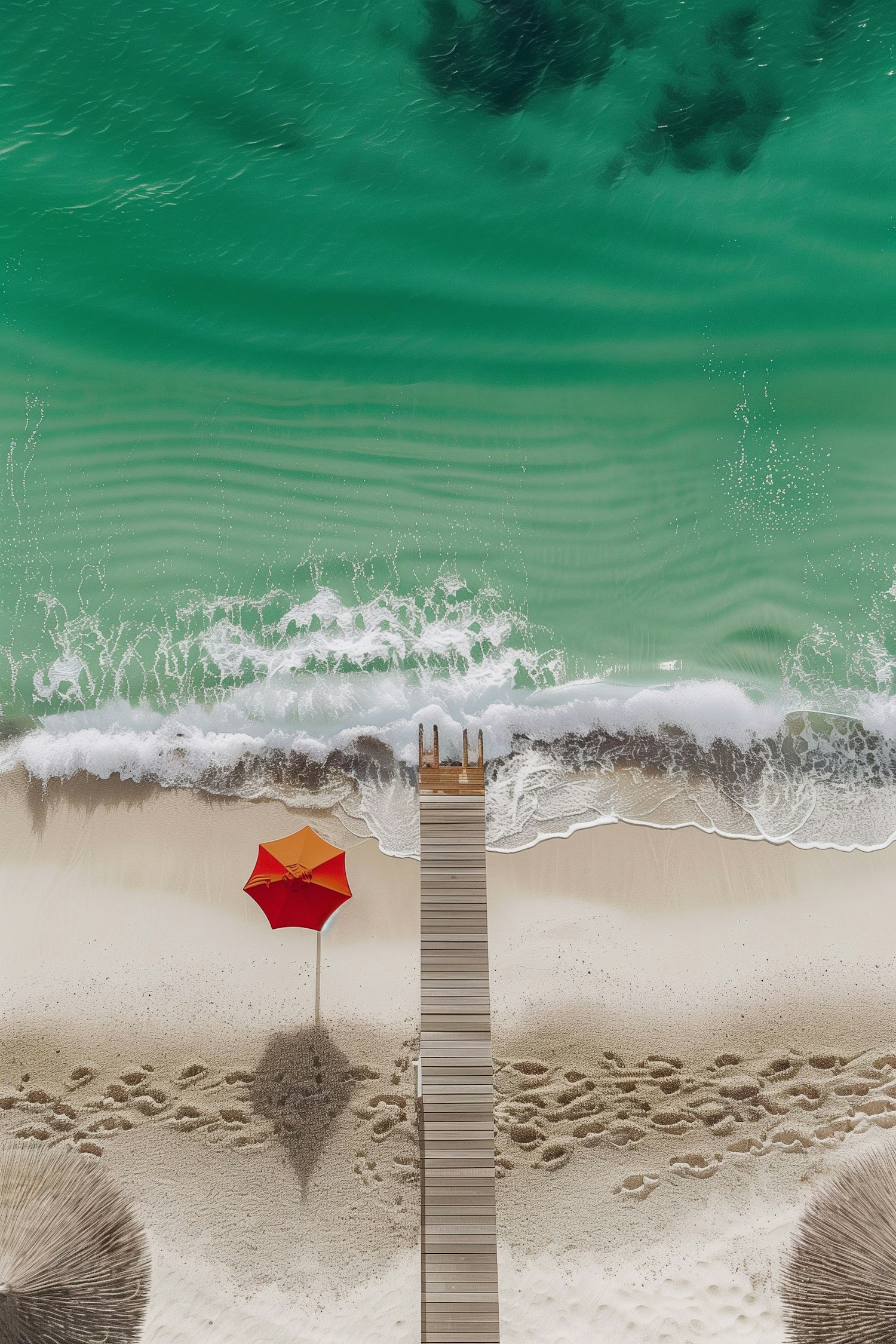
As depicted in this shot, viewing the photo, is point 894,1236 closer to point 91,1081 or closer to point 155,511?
point 91,1081

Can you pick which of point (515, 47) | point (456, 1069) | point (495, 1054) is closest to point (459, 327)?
point (515, 47)

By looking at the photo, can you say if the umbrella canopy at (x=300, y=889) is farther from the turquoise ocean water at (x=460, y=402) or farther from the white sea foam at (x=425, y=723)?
the turquoise ocean water at (x=460, y=402)

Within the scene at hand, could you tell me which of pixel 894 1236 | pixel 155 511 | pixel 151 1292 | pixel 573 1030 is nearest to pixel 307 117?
pixel 155 511

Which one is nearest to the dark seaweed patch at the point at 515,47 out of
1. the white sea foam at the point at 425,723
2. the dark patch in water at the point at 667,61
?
the dark patch in water at the point at 667,61

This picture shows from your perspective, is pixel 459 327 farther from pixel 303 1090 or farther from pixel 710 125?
pixel 303 1090

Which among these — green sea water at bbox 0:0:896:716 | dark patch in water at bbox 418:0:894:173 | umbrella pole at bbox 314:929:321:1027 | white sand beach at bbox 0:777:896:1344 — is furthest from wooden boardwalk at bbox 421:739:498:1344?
dark patch in water at bbox 418:0:894:173

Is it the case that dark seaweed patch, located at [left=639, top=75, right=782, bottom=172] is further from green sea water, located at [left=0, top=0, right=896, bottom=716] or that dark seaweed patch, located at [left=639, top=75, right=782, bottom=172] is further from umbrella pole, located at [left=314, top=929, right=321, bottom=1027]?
umbrella pole, located at [left=314, top=929, right=321, bottom=1027]

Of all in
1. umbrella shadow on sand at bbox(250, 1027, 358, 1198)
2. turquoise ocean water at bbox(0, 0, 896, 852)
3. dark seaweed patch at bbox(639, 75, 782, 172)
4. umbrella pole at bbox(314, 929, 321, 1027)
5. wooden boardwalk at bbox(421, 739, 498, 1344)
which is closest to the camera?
wooden boardwalk at bbox(421, 739, 498, 1344)

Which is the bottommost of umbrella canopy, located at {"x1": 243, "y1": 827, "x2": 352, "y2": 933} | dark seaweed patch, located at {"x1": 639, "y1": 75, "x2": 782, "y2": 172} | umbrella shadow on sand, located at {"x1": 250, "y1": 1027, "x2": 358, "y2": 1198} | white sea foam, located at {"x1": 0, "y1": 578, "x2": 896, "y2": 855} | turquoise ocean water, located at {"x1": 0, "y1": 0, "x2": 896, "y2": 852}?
umbrella shadow on sand, located at {"x1": 250, "y1": 1027, "x2": 358, "y2": 1198}
